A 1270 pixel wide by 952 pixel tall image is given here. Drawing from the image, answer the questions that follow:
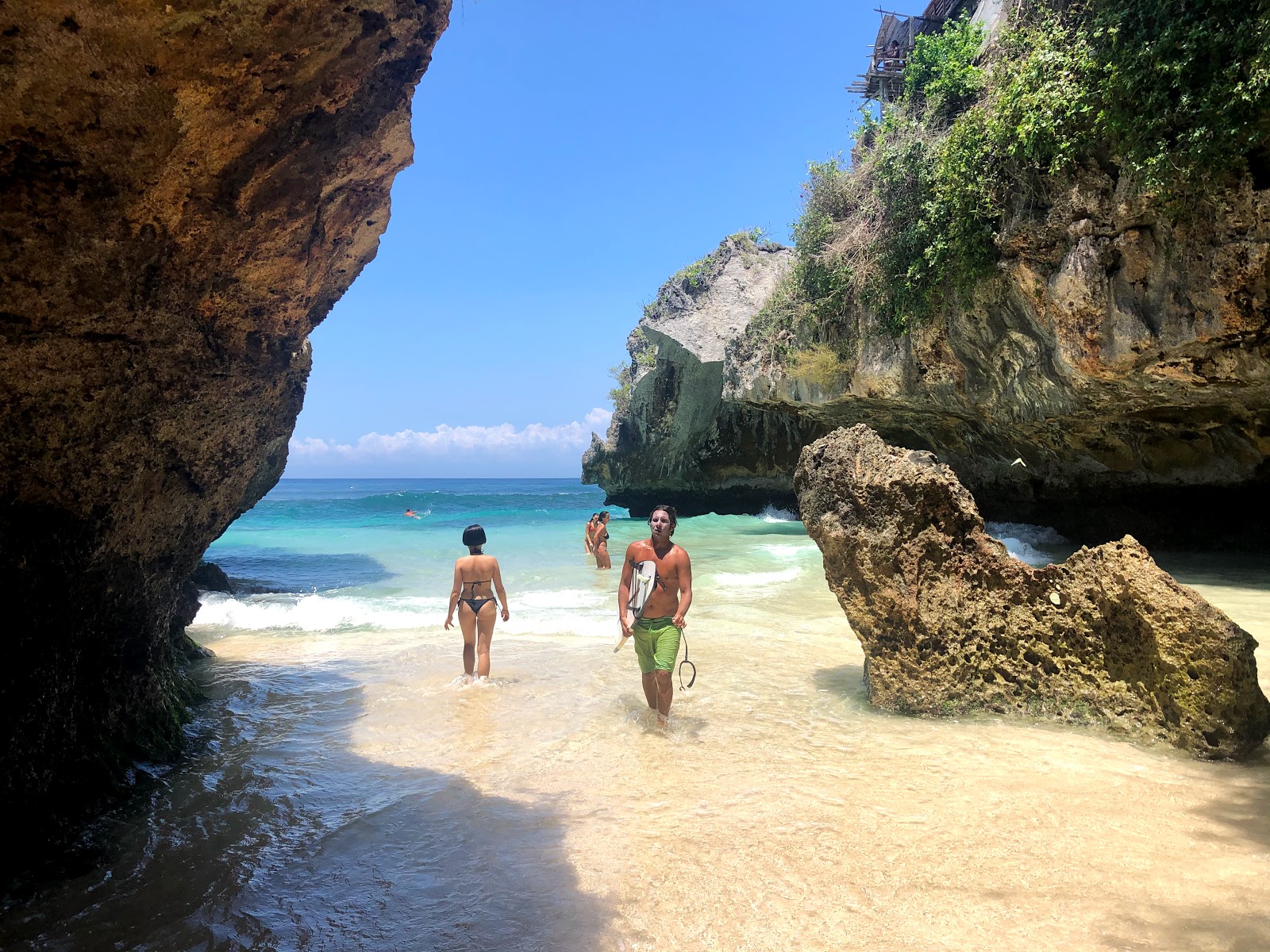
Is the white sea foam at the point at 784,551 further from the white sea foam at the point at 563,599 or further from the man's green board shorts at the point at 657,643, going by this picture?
the man's green board shorts at the point at 657,643

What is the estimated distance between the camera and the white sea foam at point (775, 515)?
2698 centimetres

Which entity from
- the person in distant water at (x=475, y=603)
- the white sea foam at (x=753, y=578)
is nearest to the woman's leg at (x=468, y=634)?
the person in distant water at (x=475, y=603)

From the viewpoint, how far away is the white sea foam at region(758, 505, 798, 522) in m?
27.0

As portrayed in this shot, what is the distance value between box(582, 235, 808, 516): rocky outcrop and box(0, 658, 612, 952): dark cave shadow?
16.4m

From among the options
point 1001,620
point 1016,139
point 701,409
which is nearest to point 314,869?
point 1001,620

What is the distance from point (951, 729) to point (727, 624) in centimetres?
414

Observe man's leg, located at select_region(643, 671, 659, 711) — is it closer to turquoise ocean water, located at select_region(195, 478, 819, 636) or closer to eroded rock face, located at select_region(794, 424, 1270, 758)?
eroded rock face, located at select_region(794, 424, 1270, 758)

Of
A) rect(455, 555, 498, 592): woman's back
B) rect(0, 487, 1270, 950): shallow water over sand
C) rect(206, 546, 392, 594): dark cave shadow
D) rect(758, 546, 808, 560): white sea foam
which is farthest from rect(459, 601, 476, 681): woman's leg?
rect(758, 546, 808, 560): white sea foam

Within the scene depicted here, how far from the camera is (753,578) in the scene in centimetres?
1241

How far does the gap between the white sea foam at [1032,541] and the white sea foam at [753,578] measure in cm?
422

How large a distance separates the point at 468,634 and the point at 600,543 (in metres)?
8.47

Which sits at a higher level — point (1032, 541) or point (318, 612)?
point (1032, 541)

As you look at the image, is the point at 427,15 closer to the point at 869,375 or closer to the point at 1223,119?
the point at 1223,119

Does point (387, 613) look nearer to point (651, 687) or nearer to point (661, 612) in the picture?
point (651, 687)
